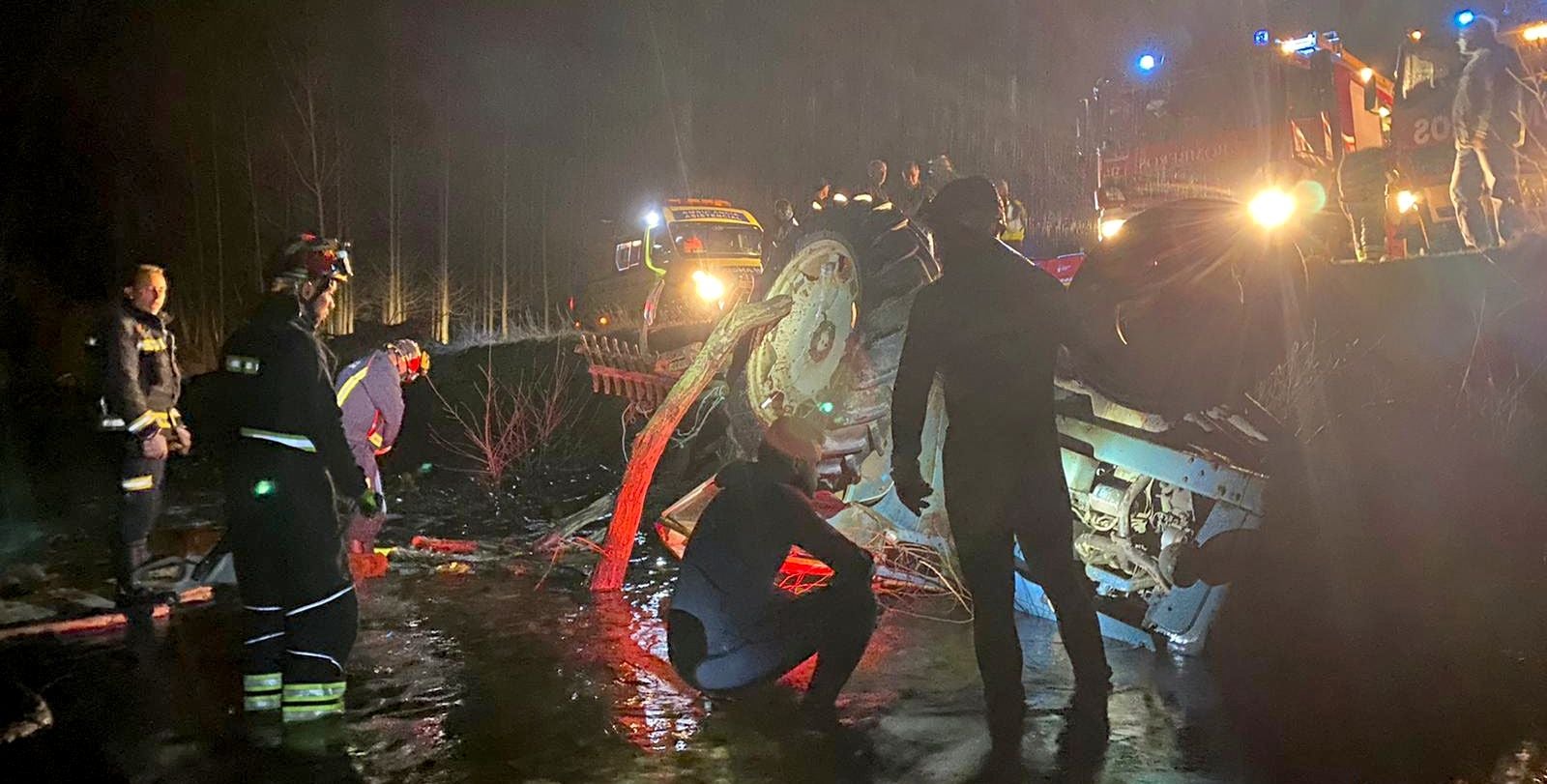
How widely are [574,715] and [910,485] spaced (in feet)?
5.72

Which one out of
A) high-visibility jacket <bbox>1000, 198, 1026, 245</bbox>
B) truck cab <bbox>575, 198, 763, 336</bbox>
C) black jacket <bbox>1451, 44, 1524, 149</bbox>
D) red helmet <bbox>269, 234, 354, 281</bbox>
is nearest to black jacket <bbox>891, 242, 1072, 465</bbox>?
red helmet <bbox>269, 234, 354, 281</bbox>

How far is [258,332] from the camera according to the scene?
14.2 feet

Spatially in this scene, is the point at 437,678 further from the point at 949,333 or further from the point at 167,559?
the point at 167,559

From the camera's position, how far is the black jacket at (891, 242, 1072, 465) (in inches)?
164

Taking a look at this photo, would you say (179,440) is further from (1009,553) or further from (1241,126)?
(1241,126)

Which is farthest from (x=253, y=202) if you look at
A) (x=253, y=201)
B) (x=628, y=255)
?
(x=628, y=255)

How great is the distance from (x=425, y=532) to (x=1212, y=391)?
6843 mm

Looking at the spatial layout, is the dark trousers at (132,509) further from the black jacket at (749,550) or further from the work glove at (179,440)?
the black jacket at (749,550)

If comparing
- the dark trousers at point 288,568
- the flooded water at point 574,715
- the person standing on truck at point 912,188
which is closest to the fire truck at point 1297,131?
the person standing on truck at point 912,188

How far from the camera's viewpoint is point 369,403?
265 inches

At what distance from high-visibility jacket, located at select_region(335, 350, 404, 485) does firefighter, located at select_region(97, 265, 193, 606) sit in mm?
1069

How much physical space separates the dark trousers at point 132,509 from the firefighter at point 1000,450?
15.6 feet

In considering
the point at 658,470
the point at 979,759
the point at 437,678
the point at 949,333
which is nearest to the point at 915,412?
the point at 949,333

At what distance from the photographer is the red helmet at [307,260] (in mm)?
4520
